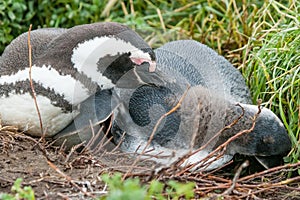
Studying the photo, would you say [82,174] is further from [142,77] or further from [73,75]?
[142,77]

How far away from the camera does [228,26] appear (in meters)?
4.46

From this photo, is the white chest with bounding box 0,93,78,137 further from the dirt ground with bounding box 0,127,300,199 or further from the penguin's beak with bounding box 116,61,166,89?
the penguin's beak with bounding box 116,61,166,89

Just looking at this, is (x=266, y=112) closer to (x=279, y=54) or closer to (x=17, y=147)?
(x=279, y=54)

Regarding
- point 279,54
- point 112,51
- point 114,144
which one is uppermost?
point 112,51

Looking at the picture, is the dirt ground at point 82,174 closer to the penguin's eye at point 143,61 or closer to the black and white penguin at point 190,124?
the black and white penguin at point 190,124

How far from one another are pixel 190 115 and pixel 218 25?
1.54 metres

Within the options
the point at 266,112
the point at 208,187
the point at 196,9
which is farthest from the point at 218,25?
the point at 208,187

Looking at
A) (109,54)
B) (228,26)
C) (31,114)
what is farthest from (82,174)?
(228,26)

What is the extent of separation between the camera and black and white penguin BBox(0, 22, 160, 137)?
2.92 meters

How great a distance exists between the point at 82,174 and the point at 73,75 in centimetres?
53

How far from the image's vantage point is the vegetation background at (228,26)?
348 cm

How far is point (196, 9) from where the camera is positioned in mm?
4871

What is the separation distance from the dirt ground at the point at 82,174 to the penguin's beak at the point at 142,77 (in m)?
0.35

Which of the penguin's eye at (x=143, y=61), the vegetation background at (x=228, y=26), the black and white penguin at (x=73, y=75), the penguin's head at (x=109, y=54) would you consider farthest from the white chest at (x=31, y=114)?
the vegetation background at (x=228, y=26)
